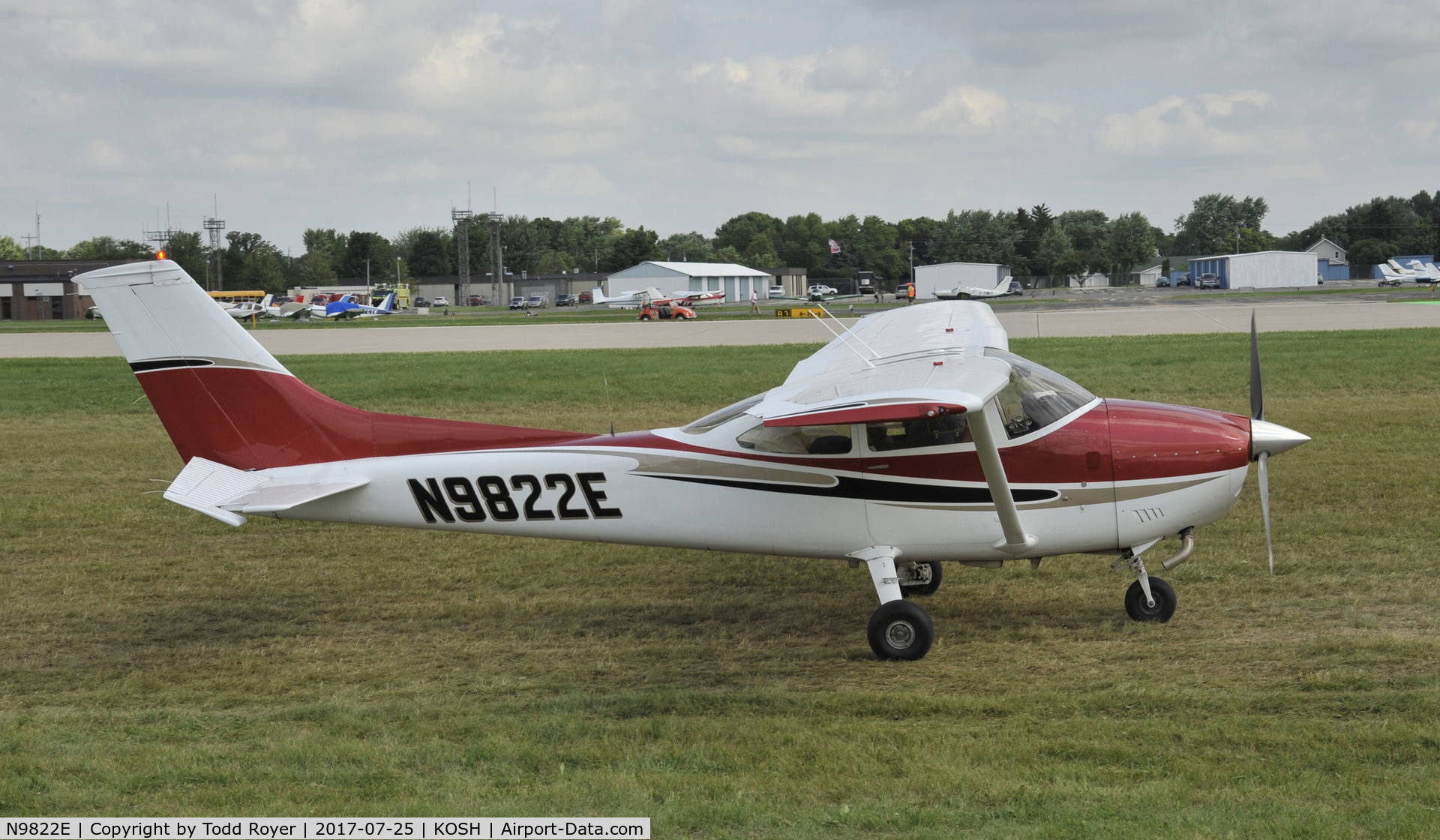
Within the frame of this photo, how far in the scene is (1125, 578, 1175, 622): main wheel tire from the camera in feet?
25.6

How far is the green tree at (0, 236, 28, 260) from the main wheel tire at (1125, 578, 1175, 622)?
562 feet

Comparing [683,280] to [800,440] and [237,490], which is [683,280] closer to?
[237,490]

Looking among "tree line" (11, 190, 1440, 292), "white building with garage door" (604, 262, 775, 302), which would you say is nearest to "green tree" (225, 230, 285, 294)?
"tree line" (11, 190, 1440, 292)

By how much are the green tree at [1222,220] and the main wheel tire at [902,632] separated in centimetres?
15115

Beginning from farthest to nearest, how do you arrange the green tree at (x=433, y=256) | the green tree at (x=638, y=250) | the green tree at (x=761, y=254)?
the green tree at (x=433, y=256)
the green tree at (x=761, y=254)
the green tree at (x=638, y=250)

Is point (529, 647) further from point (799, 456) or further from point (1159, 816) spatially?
point (1159, 816)

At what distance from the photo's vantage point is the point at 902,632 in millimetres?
7348

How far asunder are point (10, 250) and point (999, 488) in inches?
7058

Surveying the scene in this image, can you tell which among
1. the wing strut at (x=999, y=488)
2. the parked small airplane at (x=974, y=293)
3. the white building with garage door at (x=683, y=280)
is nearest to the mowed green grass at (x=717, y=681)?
the wing strut at (x=999, y=488)

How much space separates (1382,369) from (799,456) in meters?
17.4

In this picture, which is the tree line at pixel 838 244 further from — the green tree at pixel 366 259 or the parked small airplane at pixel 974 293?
the parked small airplane at pixel 974 293

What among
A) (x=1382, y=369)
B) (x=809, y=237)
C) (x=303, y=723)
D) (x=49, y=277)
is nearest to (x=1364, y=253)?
(x=809, y=237)

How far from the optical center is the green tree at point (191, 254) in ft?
317

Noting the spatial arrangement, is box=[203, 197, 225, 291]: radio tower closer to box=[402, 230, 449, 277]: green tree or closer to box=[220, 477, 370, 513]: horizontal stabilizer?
box=[402, 230, 449, 277]: green tree
